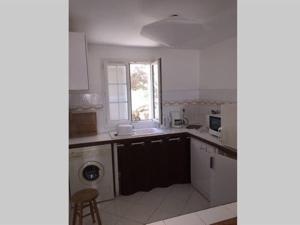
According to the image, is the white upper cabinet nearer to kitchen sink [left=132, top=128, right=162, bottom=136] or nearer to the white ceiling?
the white ceiling

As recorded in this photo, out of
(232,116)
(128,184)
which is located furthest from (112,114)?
(232,116)

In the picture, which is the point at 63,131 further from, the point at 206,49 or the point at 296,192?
the point at 206,49

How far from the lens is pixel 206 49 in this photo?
3127mm

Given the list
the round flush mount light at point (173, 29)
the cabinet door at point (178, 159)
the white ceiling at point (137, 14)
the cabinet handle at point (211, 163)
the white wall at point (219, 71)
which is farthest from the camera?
the cabinet door at point (178, 159)

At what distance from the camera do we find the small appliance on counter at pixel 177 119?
10.1 feet

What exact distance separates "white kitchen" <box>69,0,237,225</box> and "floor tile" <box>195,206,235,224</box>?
98 centimetres

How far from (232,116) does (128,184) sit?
153cm

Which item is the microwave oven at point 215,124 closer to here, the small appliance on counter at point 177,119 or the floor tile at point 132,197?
the small appliance on counter at point 177,119

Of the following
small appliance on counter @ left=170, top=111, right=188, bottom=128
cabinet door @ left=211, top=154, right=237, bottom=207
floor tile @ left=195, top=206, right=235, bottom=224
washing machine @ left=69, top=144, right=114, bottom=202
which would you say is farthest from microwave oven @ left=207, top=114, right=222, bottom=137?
floor tile @ left=195, top=206, right=235, bottom=224

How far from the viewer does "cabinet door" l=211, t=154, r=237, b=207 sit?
6.17 ft

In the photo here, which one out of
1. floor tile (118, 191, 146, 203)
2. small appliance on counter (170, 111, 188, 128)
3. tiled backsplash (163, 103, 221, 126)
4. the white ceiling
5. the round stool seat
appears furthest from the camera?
tiled backsplash (163, 103, 221, 126)

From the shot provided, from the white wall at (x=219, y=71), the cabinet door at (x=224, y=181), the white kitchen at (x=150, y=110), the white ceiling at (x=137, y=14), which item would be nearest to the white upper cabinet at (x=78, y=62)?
the white kitchen at (x=150, y=110)

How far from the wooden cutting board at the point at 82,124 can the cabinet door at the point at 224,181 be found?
1664 millimetres

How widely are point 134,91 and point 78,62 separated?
4.93 feet
